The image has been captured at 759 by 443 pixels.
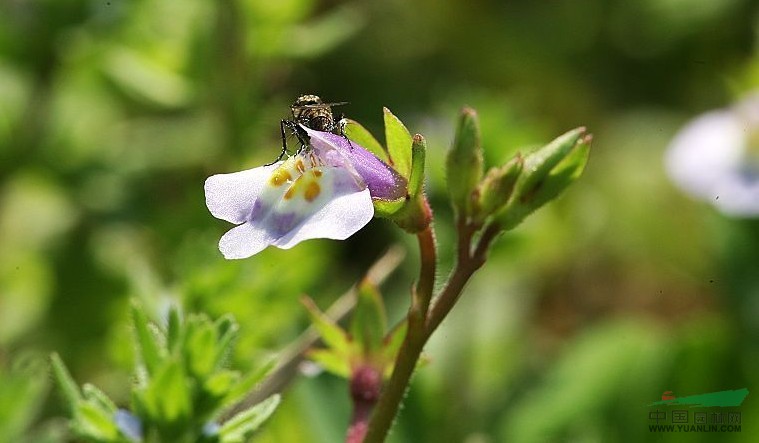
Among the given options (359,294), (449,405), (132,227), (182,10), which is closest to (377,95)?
(182,10)

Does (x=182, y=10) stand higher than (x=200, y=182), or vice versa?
(x=182, y=10)

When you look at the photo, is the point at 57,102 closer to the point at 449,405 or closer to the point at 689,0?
the point at 449,405

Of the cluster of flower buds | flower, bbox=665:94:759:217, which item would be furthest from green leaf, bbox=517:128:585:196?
flower, bbox=665:94:759:217

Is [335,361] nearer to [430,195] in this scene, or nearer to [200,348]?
[200,348]

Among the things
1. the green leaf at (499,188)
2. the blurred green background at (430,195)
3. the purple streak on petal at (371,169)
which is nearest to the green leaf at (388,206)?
the purple streak on petal at (371,169)

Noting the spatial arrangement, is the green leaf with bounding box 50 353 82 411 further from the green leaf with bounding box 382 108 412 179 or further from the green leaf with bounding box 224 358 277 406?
the green leaf with bounding box 382 108 412 179
